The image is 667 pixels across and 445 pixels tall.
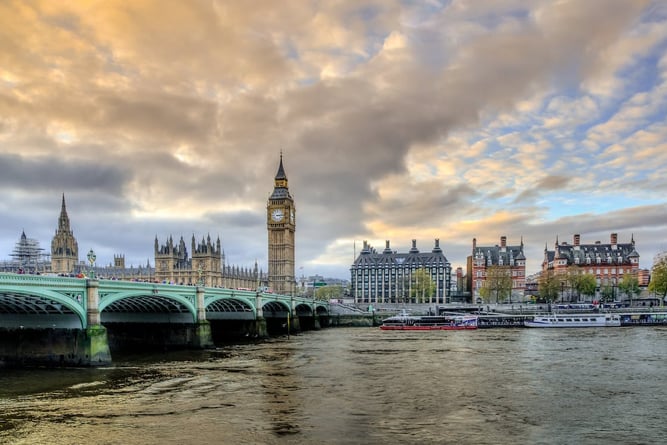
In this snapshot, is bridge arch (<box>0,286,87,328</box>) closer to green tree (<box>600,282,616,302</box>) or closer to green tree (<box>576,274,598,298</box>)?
green tree (<box>576,274,598,298</box>)

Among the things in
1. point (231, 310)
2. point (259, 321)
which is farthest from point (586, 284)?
point (231, 310)

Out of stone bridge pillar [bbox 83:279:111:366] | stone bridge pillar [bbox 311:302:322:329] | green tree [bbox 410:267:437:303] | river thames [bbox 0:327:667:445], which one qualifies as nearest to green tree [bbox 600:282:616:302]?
green tree [bbox 410:267:437:303]

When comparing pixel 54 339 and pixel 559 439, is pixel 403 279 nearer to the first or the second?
pixel 54 339

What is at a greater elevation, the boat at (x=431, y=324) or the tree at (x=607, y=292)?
the tree at (x=607, y=292)

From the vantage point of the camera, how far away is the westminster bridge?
4106 cm

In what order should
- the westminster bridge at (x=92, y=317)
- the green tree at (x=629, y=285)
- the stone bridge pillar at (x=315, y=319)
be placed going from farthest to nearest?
1. the green tree at (x=629, y=285)
2. the stone bridge pillar at (x=315, y=319)
3. the westminster bridge at (x=92, y=317)

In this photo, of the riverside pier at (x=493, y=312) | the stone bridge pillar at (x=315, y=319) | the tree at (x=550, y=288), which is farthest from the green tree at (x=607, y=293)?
the stone bridge pillar at (x=315, y=319)

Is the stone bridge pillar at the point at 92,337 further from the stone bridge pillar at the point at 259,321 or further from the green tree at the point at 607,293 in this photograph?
the green tree at the point at 607,293

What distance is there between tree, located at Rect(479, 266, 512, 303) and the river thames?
91.7 m

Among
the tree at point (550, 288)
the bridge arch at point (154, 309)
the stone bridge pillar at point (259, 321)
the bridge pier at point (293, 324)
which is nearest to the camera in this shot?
the bridge arch at point (154, 309)

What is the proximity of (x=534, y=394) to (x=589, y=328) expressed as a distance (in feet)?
205

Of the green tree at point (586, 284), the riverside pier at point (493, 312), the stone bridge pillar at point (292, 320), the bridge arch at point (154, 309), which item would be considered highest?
the bridge arch at point (154, 309)

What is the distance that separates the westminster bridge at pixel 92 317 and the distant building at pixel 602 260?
102162mm

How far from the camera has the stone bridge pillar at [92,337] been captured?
42.9 meters
